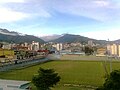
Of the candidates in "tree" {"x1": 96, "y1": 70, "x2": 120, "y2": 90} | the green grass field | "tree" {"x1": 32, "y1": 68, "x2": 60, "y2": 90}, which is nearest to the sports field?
the green grass field

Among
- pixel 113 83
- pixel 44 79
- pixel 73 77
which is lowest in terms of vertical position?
pixel 73 77

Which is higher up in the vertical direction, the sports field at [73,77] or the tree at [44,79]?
the tree at [44,79]

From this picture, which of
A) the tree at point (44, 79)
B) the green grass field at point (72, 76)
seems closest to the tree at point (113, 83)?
the tree at point (44, 79)

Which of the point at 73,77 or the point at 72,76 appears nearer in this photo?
the point at 73,77

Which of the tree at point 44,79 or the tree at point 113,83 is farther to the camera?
the tree at point 44,79

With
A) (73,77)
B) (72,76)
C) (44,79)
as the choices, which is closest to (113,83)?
(44,79)

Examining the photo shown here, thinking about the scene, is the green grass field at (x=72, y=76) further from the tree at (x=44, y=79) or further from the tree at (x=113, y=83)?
the tree at (x=113, y=83)

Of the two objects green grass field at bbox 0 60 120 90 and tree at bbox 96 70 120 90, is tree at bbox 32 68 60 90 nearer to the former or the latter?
green grass field at bbox 0 60 120 90

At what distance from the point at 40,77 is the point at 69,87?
6.40m

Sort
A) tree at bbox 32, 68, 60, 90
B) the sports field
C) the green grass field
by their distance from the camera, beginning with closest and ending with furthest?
tree at bbox 32, 68, 60, 90 → the sports field → the green grass field

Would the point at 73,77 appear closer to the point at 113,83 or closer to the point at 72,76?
the point at 72,76

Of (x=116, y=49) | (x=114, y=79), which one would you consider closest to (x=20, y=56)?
(x=116, y=49)

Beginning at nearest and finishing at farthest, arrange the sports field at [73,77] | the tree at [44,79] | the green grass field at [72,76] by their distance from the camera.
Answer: the tree at [44,79]
the sports field at [73,77]
the green grass field at [72,76]

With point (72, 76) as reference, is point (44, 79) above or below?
above
